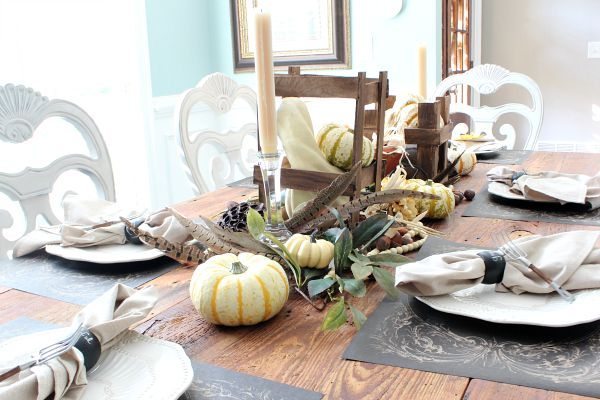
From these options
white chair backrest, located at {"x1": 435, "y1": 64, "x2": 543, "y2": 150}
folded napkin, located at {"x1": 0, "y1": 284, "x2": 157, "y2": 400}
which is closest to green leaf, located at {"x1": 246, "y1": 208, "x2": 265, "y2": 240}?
folded napkin, located at {"x1": 0, "y1": 284, "x2": 157, "y2": 400}

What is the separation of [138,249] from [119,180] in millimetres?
1933

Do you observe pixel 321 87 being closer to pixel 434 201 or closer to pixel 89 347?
pixel 434 201

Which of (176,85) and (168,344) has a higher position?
(176,85)

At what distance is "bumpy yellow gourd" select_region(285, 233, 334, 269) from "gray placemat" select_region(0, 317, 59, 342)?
33cm

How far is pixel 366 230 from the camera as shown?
87 cm

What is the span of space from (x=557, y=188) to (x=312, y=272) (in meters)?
0.66

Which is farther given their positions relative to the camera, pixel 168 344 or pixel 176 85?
pixel 176 85

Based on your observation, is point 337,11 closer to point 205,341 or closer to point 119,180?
point 119,180

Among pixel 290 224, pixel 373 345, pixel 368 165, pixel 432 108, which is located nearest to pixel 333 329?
pixel 373 345

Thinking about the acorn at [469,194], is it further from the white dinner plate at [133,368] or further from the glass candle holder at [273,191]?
the white dinner plate at [133,368]

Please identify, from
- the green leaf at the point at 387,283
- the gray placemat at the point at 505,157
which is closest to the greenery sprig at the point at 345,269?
the green leaf at the point at 387,283

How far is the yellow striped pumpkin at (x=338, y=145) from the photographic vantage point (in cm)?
100

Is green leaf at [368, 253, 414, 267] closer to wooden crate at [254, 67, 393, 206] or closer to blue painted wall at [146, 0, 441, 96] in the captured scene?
wooden crate at [254, 67, 393, 206]

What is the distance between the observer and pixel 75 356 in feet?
1.82
